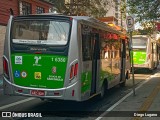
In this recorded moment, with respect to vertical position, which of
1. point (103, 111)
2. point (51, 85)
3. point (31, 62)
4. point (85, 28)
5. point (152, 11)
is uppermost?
point (152, 11)

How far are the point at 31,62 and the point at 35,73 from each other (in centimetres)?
34

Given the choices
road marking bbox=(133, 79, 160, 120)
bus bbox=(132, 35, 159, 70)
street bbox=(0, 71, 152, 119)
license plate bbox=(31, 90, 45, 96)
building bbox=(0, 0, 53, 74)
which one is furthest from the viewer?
bus bbox=(132, 35, 159, 70)

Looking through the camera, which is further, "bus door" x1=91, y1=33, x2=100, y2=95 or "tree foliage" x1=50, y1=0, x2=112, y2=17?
"tree foliage" x1=50, y1=0, x2=112, y2=17

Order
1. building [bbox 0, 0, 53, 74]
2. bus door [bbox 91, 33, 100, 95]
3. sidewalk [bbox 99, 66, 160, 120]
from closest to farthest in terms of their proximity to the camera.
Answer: sidewalk [bbox 99, 66, 160, 120]
bus door [bbox 91, 33, 100, 95]
building [bbox 0, 0, 53, 74]

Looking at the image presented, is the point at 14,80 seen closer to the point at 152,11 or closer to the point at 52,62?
the point at 52,62

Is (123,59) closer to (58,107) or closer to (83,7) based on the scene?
(58,107)

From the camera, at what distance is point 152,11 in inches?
756

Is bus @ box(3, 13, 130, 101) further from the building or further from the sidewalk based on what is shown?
the building

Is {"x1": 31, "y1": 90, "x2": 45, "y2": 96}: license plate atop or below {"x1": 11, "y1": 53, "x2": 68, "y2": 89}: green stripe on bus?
below

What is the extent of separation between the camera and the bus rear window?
10.3 metres

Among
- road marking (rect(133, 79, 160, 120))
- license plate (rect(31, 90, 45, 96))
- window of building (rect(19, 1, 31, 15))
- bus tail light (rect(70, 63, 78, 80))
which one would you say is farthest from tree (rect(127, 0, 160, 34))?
window of building (rect(19, 1, 31, 15))

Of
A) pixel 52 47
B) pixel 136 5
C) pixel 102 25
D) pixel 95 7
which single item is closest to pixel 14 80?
pixel 52 47

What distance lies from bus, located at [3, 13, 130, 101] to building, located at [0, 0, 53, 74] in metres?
16.3

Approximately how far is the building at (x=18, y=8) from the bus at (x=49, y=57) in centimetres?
1625
